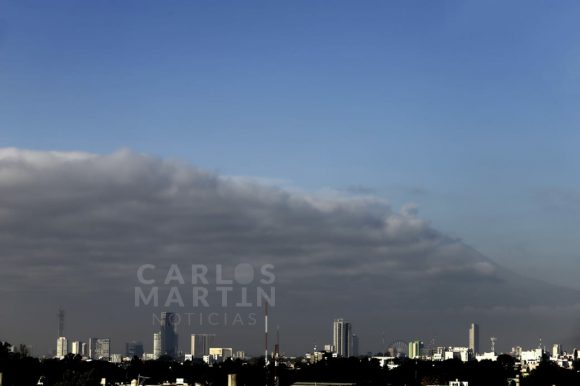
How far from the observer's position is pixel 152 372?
12850cm

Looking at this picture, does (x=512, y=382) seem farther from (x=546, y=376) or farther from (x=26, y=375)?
(x=26, y=375)

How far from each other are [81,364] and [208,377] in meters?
14.4

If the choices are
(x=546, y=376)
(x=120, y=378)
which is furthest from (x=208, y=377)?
(x=546, y=376)

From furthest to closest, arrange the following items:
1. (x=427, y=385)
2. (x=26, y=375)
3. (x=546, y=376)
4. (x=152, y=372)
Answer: (x=152, y=372), (x=546, y=376), (x=427, y=385), (x=26, y=375)

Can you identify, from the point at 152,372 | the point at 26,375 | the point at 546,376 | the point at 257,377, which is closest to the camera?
the point at 26,375

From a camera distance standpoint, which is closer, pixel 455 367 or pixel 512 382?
pixel 512 382

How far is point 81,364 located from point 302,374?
2486 centimetres

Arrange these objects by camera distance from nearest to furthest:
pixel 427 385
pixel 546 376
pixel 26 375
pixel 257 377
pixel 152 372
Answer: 1. pixel 26 375
2. pixel 427 385
3. pixel 257 377
4. pixel 546 376
5. pixel 152 372

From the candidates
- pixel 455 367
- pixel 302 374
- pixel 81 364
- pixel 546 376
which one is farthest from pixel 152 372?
pixel 546 376

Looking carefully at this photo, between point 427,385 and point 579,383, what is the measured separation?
1915 cm

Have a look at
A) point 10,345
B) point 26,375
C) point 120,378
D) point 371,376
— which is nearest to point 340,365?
point 371,376

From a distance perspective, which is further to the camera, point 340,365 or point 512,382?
point 340,365

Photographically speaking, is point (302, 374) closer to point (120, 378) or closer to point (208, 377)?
point (208, 377)

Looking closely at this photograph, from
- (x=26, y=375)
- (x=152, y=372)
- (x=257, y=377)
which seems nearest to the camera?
(x=26, y=375)
